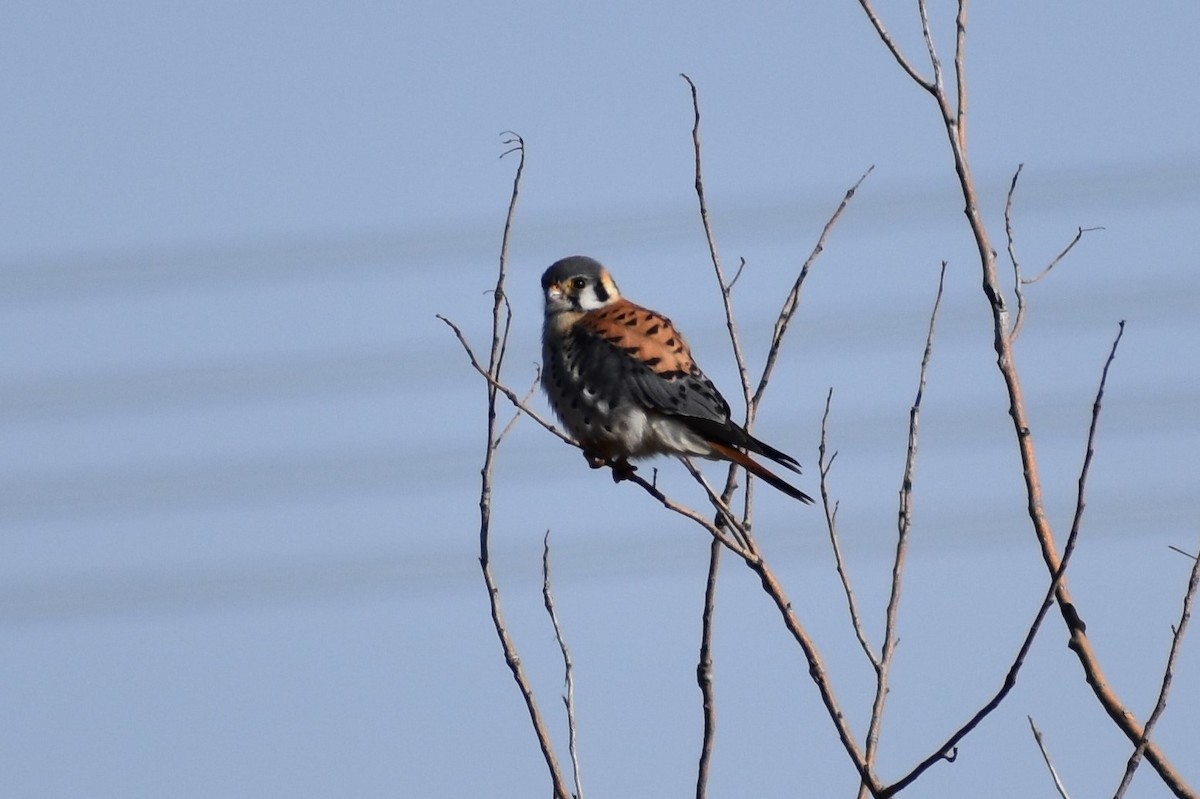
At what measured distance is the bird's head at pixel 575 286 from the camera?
5.09m

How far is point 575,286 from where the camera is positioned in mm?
5121

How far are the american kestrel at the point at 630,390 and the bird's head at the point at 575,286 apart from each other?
73 mm

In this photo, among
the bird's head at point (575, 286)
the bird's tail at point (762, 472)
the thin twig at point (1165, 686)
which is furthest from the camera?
the bird's head at point (575, 286)

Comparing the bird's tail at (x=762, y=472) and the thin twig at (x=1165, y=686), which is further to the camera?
the bird's tail at (x=762, y=472)

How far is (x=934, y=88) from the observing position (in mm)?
2971

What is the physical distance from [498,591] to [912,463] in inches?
34.7

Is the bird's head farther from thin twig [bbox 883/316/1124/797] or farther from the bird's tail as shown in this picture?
thin twig [bbox 883/316/1124/797]

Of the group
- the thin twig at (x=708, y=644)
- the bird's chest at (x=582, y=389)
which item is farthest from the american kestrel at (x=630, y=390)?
the thin twig at (x=708, y=644)

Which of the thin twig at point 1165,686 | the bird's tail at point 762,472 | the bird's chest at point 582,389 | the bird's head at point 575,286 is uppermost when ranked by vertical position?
the bird's head at point 575,286

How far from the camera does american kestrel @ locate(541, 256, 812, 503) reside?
14.6 ft

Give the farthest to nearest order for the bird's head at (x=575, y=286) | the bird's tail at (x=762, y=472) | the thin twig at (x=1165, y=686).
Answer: the bird's head at (x=575, y=286), the bird's tail at (x=762, y=472), the thin twig at (x=1165, y=686)

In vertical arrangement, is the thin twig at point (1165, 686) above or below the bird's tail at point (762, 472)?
below

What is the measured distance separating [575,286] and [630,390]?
676mm

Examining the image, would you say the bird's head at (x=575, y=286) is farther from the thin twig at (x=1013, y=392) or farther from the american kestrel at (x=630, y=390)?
the thin twig at (x=1013, y=392)
